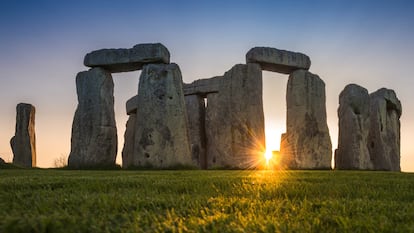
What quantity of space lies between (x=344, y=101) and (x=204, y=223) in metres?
16.7

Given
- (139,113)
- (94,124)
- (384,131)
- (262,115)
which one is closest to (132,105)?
(94,124)

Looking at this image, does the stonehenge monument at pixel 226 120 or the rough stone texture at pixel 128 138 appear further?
the rough stone texture at pixel 128 138

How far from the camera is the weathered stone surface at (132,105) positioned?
2000 centimetres

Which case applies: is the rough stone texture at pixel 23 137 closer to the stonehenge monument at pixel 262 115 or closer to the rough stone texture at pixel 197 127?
the rough stone texture at pixel 197 127

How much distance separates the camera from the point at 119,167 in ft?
47.4

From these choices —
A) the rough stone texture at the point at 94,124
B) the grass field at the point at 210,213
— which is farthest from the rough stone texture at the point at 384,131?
the grass field at the point at 210,213

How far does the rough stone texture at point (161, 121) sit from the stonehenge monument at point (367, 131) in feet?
23.1

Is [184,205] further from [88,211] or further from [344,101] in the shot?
[344,101]

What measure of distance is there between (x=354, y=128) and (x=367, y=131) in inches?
37.6

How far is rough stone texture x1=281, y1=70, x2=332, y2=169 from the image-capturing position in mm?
16406

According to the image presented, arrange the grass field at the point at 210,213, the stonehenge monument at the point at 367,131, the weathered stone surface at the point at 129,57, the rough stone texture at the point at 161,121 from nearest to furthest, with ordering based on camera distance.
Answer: the grass field at the point at 210,213
the rough stone texture at the point at 161,121
the weathered stone surface at the point at 129,57
the stonehenge monument at the point at 367,131

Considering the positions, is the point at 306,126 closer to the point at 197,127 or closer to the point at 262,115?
the point at 262,115

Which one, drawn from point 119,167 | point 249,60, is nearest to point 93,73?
point 119,167

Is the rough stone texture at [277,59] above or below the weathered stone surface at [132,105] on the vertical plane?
above
